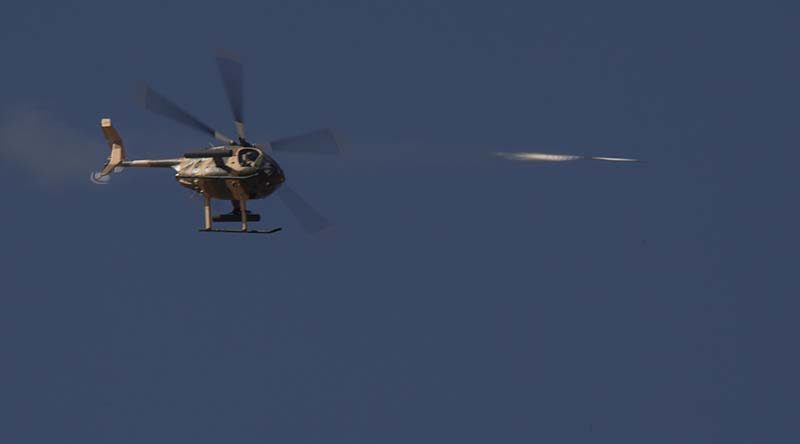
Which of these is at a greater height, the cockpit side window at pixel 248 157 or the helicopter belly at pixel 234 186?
Answer: the cockpit side window at pixel 248 157

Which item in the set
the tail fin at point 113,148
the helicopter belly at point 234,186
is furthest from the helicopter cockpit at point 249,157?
the tail fin at point 113,148

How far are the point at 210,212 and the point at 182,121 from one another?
13.9ft

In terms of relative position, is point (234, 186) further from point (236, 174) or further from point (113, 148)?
point (113, 148)

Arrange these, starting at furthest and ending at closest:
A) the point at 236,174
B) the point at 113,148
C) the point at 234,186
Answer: the point at 113,148 < the point at 234,186 < the point at 236,174

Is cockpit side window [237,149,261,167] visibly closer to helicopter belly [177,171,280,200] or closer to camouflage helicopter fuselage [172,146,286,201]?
camouflage helicopter fuselage [172,146,286,201]

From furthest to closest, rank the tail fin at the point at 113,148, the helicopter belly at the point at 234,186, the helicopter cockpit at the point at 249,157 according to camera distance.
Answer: the tail fin at the point at 113,148 → the helicopter belly at the point at 234,186 → the helicopter cockpit at the point at 249,157

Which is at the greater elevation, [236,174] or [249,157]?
[249,157]

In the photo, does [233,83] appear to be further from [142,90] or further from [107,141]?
[107,141]

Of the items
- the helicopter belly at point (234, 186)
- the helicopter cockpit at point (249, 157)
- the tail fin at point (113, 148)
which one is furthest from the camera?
the tail fin at point (113, 148)

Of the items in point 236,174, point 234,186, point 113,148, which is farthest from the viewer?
point 113,148

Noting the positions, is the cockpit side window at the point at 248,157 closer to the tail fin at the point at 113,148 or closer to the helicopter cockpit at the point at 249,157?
the helicopter cockpit at the point at 249,157

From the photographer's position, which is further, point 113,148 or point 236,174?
point 113,148

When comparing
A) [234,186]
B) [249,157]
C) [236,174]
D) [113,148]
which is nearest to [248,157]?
[249,157]

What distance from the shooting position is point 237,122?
79.2 meters
